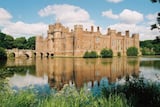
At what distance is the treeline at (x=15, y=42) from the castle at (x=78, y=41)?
8021mm

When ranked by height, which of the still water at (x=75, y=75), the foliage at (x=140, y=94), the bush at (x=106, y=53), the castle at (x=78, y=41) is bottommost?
the still water at (x=75, y=75)

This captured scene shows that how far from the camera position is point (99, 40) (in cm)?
6531

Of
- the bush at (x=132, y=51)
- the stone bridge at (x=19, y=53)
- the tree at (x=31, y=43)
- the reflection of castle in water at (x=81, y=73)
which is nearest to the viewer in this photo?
the reflection of castle in water at (x=81, y=73)

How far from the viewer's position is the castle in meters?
60.5

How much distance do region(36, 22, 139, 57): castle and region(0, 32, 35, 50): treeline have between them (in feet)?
26.3

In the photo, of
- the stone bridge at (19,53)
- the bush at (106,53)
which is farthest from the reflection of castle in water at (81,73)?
the stone bridge at (19,53)

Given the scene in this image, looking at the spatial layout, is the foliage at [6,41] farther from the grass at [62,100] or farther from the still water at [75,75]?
the grass at [62,100]

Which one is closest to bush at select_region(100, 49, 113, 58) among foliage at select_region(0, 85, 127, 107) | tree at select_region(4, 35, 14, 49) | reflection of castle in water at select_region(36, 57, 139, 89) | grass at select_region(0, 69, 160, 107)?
tree at select_region(4, 35, 14, 49)

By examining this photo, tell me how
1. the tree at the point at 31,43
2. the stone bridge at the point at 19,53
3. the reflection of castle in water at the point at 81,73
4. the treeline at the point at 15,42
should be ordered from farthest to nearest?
the tree at the point at 31,43
the treeline at the point at 15,42
the stone bridge at the point at 19,53
the reflection of castle in water at the point at 81,73

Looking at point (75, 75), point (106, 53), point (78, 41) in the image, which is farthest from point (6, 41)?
point (75, 75)

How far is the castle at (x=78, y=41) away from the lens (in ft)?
198

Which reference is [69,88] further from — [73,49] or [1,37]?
[1,37]

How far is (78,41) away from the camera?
197ft

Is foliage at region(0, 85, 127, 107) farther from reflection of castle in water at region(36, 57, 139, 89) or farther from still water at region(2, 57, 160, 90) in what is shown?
reflection of castle in water at region(36, 57, 139, 89)
